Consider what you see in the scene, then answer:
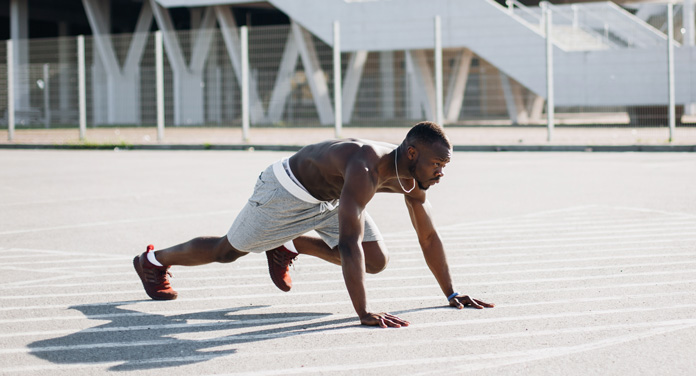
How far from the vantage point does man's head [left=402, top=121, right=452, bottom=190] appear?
4711 millimetres

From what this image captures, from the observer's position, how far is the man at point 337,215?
15.4 ft

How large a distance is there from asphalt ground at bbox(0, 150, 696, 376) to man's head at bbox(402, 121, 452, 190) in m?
0.79

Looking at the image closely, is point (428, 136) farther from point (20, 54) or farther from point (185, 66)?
point (20, 54)

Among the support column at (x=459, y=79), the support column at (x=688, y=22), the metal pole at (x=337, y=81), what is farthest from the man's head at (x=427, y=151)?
the support column at (x=459, y=79)

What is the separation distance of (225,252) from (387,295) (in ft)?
3.27

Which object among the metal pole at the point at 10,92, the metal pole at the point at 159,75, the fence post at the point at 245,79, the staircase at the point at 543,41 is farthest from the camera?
the staircase at the point at 543,41

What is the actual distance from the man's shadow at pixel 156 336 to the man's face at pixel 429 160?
0.86 meters

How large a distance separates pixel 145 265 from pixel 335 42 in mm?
16789

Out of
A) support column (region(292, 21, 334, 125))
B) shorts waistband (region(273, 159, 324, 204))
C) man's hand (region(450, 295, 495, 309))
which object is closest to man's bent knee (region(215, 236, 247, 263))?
shorts waistband (region(273, 159, 324, 204))

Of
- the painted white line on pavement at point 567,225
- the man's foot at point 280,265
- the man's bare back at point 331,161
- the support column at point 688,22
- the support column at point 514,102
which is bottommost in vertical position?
the painted white line on pavement at point 567,225

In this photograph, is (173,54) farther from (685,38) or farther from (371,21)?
(685,38)

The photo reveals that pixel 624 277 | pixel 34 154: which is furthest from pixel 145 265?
pixel 34 154

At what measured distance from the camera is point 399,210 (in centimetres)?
1000

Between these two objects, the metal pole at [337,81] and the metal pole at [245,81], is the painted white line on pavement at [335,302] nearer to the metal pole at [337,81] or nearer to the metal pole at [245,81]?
the metal pole at [337,81]
